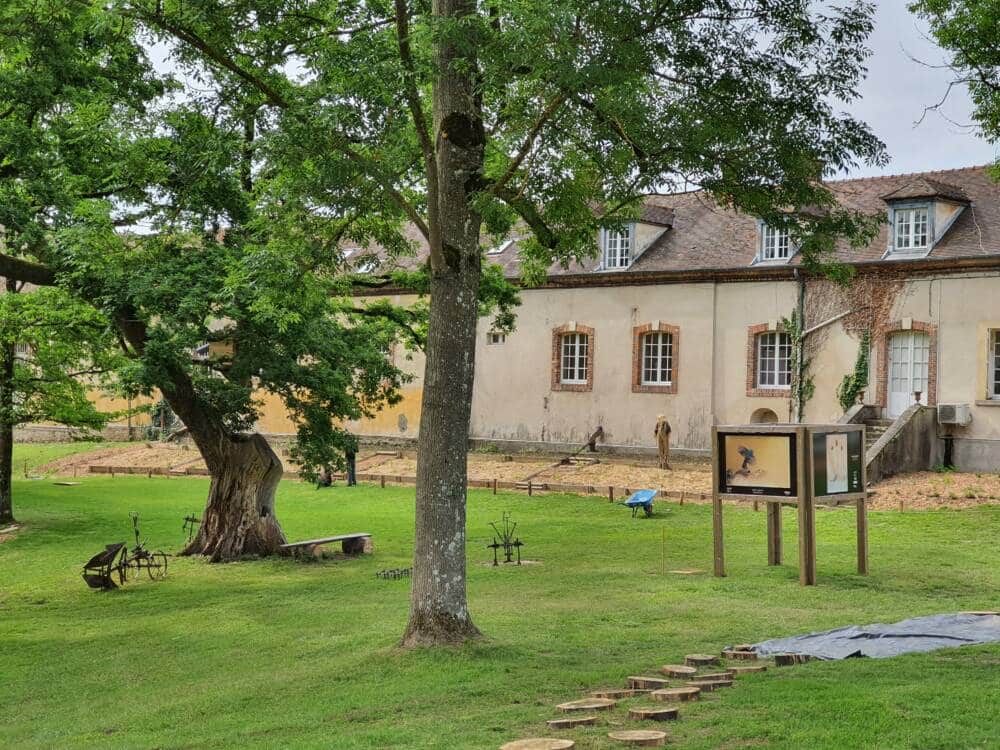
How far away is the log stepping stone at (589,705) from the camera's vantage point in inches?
339

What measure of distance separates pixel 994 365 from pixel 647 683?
22194mm

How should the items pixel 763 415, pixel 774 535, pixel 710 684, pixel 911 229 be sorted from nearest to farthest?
pixel 710 684, pixel 774 535, pixel 911 229, pixel 763 415

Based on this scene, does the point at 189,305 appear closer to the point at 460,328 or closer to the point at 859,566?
the point at 460,328

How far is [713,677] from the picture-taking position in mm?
9484

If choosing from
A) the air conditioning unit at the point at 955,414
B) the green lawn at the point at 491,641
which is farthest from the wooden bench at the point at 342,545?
the air conditioning unit at the point at 955,414

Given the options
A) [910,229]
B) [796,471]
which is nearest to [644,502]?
[796,471]

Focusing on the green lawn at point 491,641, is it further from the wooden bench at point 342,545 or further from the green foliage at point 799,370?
the green foliage at point 799,370

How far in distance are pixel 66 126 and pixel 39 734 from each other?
11387mm

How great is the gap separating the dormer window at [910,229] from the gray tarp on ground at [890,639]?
19.7 meters

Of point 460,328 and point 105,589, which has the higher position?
point 460,328

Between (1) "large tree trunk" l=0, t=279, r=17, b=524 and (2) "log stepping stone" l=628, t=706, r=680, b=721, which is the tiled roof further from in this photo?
(2) "log stepping stone" l=628, t=706, r=680, b=721

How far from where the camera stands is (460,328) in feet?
40.7

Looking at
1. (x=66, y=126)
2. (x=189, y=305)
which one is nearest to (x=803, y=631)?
(x=189, y=305)

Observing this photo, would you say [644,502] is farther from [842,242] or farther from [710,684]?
[710,684]
